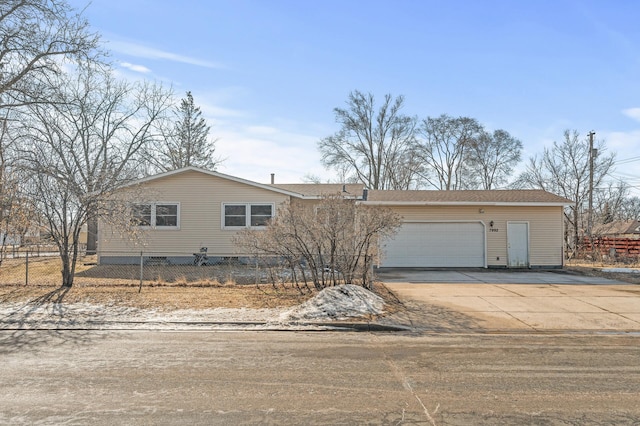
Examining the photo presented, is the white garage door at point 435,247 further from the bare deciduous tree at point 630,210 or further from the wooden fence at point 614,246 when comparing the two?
the bare deciduous tree at point 630,210

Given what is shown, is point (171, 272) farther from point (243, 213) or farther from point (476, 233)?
point (476, 233)

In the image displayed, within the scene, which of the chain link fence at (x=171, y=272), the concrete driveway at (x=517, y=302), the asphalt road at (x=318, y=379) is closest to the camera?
the asphalt road at (x=318, y=379)

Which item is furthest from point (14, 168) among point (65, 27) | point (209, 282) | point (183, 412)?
point (183, 412)

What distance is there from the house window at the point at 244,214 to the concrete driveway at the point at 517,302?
20.7ft

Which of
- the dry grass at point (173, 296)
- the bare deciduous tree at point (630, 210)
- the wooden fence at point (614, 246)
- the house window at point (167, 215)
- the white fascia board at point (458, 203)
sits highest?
the bare deciduous tree at point (630, 210)

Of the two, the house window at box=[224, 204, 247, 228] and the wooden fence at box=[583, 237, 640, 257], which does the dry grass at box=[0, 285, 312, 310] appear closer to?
the house window at box=[224, 204, 247, 228]

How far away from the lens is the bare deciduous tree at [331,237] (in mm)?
11242

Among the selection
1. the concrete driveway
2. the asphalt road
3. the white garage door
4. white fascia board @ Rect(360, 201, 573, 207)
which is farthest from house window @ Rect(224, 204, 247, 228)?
the asphalt road

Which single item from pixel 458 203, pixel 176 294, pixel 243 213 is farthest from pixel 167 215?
pixel 458 203

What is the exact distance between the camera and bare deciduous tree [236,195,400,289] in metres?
11.2

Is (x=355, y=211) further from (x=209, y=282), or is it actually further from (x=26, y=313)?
(x=26, y=313)

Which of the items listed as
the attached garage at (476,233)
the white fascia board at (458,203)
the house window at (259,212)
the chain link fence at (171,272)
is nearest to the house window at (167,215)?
the chain link fence at (171,272)

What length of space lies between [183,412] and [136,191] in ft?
42.4

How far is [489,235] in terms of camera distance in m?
19.0
